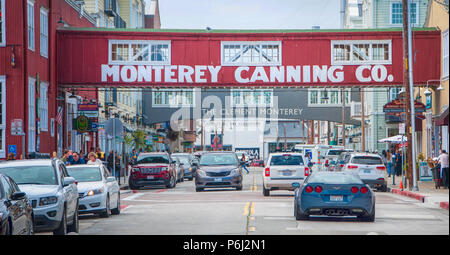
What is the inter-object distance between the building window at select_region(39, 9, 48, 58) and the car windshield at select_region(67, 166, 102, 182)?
1675cm

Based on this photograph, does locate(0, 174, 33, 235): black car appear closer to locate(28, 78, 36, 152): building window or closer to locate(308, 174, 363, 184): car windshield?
locate(308, 174, 363, 184): car windshield

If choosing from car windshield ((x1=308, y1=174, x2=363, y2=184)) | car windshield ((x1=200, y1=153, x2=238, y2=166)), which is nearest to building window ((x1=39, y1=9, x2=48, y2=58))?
car windshield ((x1=200, y1=153, x2=238, y2=166))

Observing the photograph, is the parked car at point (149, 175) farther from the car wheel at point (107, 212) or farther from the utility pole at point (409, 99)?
the car wheel at point (107, 212)

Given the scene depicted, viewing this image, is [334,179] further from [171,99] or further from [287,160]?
[171,99]

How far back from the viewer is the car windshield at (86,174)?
2072cm

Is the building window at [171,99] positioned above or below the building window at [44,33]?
below

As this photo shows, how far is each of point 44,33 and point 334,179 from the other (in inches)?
892

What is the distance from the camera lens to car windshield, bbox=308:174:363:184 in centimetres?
1828

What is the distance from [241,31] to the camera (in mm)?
40000

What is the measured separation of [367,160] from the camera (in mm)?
33719

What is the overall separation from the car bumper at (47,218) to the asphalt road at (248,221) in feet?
4.59

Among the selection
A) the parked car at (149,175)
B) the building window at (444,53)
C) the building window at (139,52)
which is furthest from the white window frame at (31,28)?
the building window at (444,53)
